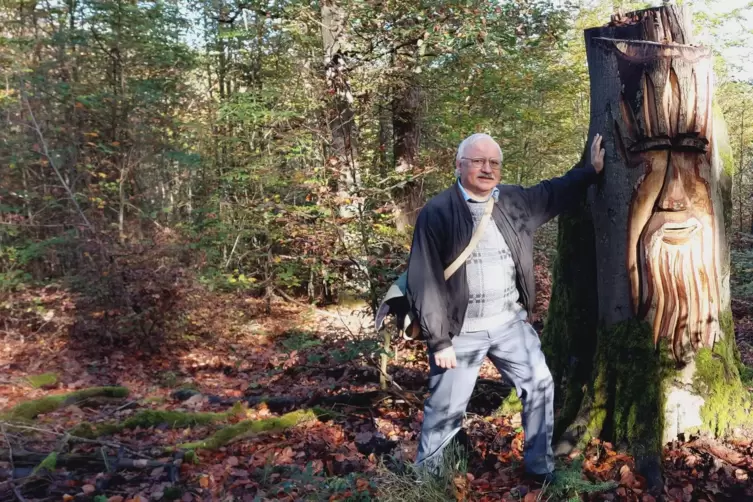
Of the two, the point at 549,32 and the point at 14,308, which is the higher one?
the point at 549,32

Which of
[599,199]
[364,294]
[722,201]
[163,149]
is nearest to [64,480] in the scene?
[364,294]

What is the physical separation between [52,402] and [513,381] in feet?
16.9

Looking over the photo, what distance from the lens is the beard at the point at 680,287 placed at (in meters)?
3.21

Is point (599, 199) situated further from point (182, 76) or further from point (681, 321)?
point (182, 76)

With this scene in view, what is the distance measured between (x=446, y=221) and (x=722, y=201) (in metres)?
1.82

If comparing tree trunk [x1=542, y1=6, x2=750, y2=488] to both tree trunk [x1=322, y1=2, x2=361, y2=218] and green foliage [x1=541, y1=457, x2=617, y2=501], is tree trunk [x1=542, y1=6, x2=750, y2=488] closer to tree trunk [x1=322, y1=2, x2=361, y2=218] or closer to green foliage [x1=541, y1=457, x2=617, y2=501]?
green foliage [x1=541, y1=457, x2=617, y2=501]

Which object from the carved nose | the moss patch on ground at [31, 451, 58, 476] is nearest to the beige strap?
the carved nose

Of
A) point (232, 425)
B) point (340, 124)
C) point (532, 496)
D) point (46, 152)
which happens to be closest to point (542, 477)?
point (532, 496)

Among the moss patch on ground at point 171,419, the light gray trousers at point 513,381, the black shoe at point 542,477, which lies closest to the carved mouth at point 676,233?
the light gray trousers at point 513,381

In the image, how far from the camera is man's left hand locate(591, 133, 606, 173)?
3414 mm

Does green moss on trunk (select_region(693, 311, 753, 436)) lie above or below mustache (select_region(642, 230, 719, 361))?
below

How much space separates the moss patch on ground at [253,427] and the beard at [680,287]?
319cm

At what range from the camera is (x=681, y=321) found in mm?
3238

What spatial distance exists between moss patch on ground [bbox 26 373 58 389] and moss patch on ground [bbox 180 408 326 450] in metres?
3.46
